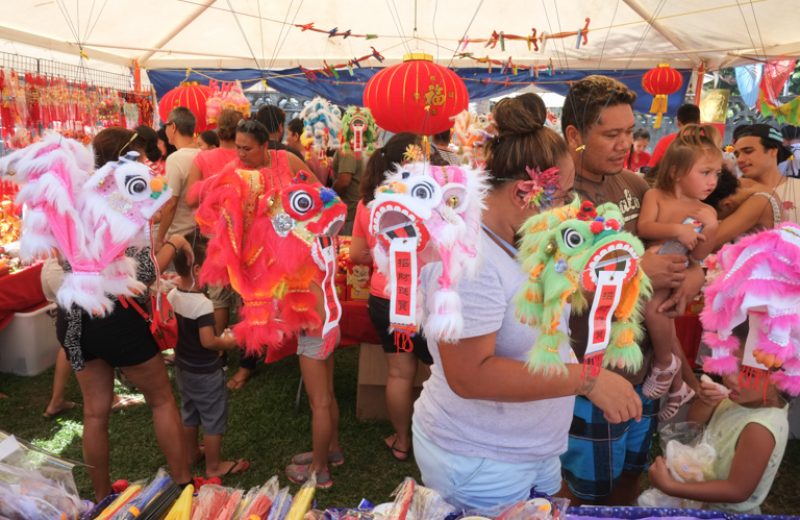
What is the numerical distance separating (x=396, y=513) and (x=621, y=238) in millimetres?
690

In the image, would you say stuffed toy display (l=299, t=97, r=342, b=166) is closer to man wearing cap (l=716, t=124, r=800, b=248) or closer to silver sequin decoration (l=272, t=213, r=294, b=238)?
man wearing cap (l=716, t=124, r=800, b=248)

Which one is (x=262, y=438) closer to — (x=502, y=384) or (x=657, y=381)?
(x=657, y=381)

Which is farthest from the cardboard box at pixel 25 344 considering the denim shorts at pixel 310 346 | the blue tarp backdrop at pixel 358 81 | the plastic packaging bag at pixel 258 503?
the blue tarp backdrop at pixel 358 81

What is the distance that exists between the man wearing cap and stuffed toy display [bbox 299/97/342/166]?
327cm

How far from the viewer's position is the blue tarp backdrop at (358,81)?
25.4 feet

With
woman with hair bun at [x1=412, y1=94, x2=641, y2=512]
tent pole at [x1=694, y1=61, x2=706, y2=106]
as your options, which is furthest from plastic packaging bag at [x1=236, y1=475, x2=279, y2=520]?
tent pole at [x1=694, y1=61, x2=706, y2=106]

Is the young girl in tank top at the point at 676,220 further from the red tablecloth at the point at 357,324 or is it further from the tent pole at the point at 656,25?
the tent pole at the point at 656,25

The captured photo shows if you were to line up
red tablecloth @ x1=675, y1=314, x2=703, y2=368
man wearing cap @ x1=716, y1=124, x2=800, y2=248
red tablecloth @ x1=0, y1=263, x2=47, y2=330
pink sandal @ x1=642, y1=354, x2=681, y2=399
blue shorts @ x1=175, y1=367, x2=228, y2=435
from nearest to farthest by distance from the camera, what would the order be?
1. pink sandal @ x1=642, y1=354, x2=681, y2=399
2. blue shorts @ x1=175, y1=367, x2=228, y2=435
3. man wearing cap @ x1=716, y1=124, x2=800, y2=248
4. red tablecloth @ x1=675, y1=314, x2=703, y2=368
5. red tablecloth @ x1=0, y1=263, x2=47, y2=330

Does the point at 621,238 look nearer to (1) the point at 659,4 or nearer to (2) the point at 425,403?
Result: (2) the point at 425,403

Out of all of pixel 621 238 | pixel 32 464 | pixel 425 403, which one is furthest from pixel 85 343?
pixel 621 238

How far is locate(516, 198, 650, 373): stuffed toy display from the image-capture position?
1.04 metres

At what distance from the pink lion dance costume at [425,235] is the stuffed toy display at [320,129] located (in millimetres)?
4102

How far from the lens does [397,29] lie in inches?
278

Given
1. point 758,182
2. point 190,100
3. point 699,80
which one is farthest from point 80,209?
point 699,80
